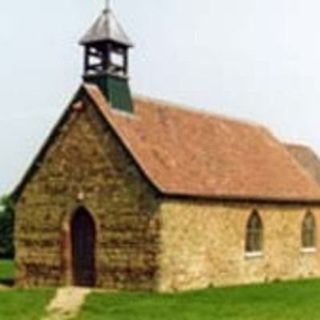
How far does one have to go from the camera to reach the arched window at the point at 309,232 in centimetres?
4848

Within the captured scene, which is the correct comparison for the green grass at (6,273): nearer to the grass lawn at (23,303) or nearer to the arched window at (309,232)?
the grass lawn at (23,303)

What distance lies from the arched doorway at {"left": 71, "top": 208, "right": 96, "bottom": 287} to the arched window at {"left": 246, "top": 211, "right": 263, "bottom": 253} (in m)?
7.75

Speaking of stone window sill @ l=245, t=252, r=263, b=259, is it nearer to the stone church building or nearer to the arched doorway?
the stone church building

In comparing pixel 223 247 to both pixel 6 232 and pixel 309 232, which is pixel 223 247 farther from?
pixel 6 232

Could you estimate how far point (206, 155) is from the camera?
43.4m

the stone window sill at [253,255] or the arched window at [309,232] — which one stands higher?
the arched window at [309,232]

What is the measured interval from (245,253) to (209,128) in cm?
682

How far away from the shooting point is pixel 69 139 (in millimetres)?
39781

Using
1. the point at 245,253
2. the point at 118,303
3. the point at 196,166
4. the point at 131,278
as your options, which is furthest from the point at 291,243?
the point at 118,303

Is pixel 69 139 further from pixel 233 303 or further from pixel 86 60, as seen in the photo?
pixel 233 303

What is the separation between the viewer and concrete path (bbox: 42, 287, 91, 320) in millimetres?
31344

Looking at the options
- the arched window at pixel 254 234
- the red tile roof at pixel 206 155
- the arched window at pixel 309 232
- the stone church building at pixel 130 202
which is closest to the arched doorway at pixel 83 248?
the stone church building at pixel 130 202

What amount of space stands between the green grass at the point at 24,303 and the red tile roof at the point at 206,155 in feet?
19.9

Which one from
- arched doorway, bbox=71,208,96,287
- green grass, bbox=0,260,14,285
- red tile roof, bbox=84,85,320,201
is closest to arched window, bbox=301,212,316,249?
red tile roof, bbox=84,85,320,201
